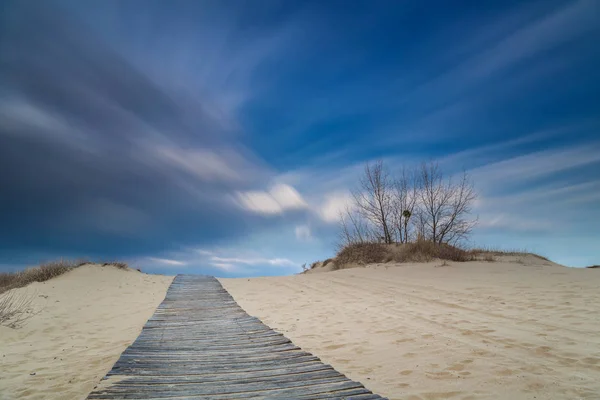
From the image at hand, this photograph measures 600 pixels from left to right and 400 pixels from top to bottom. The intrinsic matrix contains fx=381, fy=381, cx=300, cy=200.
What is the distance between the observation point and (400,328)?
6410mm

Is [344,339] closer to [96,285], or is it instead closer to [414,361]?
[414,361]

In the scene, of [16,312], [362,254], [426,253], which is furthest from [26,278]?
[426,253]

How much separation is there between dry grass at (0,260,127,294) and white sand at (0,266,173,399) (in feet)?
Result: 1.69

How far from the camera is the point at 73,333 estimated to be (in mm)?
7699

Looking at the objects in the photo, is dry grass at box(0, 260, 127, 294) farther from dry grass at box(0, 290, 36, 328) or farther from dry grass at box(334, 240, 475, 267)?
dry grass at box(334, 240, 475, 267)

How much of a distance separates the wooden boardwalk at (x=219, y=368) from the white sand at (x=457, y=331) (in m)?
0.56

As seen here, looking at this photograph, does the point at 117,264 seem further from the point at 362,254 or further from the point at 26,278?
the point at 362,254

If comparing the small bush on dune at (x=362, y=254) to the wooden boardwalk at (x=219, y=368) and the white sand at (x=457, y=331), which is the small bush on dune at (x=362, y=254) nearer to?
the white sand at (x=457, y=331)

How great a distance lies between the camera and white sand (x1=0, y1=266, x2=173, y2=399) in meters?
4.59

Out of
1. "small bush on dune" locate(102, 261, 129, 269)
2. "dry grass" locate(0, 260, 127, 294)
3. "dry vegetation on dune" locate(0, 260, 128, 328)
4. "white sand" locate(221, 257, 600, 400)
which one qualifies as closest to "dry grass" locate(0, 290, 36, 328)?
"dry vegetation on dune" locate(0, 260, 128, 328)

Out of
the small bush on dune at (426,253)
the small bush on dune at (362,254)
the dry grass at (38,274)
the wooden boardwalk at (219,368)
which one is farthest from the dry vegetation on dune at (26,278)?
the small bush on dune at (426,253)

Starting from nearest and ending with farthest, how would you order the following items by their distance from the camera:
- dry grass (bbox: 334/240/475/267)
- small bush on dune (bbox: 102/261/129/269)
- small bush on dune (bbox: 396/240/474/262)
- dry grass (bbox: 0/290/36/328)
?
1. dry grass (bbox: 0/290/36/328)
2. small bush on dune (bbox: 396/240/474/262)
3. dry grass (bbox: 334/240/475/267)
4. small bush on dune (bbox: 102/261/129/269)

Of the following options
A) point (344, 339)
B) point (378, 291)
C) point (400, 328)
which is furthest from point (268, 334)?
point (378, 291)

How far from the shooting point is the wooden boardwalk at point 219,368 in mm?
3518
